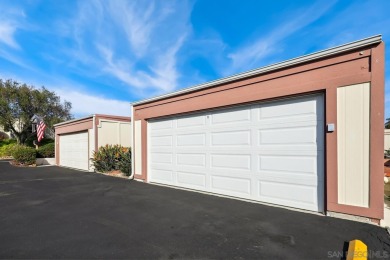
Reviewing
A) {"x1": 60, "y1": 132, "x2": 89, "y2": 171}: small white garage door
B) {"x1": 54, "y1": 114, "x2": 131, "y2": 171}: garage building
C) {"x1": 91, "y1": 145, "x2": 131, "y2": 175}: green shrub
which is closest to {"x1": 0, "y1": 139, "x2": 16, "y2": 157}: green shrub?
{"x1": 60, "y1": 132, "x2": 89, "y2": 171}: small white garage door

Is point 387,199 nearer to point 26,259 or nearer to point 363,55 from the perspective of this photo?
point 363,55

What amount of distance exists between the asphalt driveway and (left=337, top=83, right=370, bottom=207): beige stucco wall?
0.56 m

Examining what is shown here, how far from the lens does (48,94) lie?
2403 centimetres

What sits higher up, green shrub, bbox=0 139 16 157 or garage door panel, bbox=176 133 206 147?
garage door panel, bbox=176 133 206 147

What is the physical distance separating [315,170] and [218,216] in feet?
7.56

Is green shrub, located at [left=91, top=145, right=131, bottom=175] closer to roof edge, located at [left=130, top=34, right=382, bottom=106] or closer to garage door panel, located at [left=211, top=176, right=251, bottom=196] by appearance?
roof edge, located at [left=130, top=34, right=382, bottom=106]

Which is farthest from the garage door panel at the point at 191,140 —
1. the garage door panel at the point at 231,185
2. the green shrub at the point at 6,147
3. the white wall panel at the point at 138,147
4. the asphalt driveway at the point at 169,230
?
the green shrub at the point at 6,147

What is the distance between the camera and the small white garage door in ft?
44.2

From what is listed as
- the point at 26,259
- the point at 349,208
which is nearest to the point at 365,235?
the point at 349,208

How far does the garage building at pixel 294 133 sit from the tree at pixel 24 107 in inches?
853

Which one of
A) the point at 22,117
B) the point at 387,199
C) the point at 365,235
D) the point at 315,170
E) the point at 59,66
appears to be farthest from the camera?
the point at 22,117

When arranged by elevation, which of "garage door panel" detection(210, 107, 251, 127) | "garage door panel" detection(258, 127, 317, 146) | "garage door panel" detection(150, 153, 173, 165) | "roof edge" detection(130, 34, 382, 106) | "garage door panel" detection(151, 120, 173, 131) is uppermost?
"roof edge" detection(130, 34, 382, 106)

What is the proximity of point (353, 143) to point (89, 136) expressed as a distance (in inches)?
489

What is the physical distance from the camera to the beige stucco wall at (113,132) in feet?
41.3
